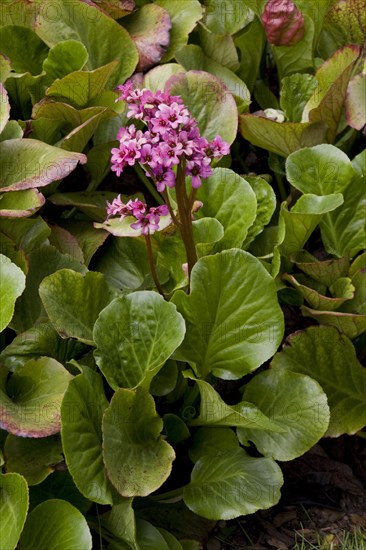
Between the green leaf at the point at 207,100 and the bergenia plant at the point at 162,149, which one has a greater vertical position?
the bergenia plant at the point at 162,149

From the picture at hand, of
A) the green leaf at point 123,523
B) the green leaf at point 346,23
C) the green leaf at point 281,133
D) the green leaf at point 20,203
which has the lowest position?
the green leaf at point 123,523

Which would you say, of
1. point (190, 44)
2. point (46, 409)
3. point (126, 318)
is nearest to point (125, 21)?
point (190, 44)

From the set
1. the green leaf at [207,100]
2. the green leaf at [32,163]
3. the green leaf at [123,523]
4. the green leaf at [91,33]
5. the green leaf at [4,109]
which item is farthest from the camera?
the green leaf at [91,33]

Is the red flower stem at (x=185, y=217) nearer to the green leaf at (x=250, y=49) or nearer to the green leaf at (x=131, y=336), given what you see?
the green leaf at (x=131, y=336)

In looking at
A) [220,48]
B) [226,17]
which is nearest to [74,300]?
[220,48]

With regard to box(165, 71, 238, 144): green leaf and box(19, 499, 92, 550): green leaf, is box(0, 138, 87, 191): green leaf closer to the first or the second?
box(165, 71, 238, 144): green leaf

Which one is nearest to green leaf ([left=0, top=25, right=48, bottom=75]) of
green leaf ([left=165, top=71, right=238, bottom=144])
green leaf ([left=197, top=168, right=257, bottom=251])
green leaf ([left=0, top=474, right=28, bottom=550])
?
green leaf ([left=165, top=71, right=238, bottom=144])

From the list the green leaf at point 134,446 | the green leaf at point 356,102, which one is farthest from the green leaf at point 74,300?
the green leaf at point 356,102
